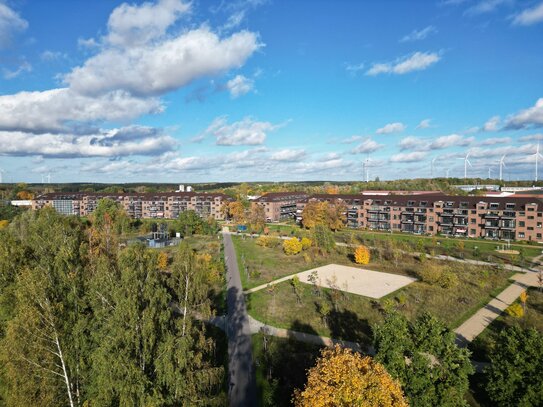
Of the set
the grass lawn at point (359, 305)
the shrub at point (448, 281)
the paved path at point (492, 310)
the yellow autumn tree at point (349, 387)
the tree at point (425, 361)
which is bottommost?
the paved path at point (492, 310)

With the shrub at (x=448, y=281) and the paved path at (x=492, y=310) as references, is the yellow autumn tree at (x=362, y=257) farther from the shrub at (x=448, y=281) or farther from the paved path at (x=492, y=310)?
the paved path at (x=492, y=310)

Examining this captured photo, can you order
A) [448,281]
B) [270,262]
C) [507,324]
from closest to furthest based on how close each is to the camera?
[507,324] → [448,281] → [270,262]

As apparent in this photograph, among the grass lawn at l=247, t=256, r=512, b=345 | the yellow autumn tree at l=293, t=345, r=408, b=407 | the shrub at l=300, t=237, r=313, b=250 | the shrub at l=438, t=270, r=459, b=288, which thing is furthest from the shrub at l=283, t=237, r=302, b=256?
the yellow autumn tree at l=293, t=345, r=408, b=407

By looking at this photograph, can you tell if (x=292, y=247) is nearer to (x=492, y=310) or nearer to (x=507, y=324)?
(x=492, y=310)

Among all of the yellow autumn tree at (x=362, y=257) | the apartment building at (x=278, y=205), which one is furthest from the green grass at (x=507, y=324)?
the apartment building at (x=278, y=205)

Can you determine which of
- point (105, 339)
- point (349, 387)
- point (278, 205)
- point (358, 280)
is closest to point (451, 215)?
point (358, 280)

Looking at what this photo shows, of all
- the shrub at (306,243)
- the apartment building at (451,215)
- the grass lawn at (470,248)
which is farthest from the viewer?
the apartment building at (451,215)

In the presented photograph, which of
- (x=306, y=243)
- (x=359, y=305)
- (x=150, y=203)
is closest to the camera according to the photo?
(x=359, y=305)
